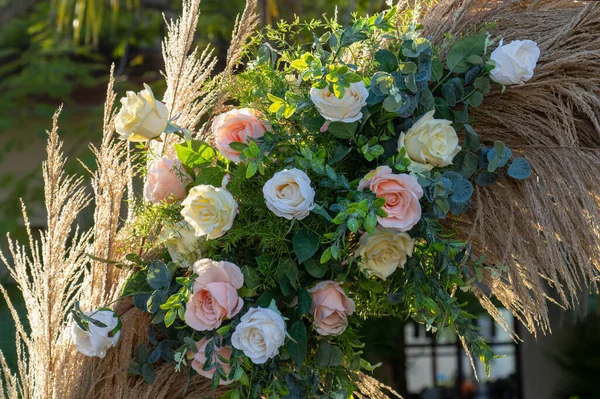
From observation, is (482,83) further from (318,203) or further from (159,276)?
(159,276)

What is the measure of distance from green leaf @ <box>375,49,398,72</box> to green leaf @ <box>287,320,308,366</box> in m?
0.47

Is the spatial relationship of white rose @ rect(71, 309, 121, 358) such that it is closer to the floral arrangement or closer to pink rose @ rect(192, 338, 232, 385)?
the floral arrangement

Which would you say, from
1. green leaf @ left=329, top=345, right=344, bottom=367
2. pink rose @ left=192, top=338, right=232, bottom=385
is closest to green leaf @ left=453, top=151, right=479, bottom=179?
green leaf @ left=329, top=345, right=344, bottom=367

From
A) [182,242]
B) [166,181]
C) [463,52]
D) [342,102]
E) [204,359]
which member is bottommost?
[204,359]

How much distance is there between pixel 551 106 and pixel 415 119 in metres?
0.29

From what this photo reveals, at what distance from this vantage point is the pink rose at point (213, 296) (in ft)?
4.06

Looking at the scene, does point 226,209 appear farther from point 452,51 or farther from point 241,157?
point 452,51

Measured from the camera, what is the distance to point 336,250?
118 cm

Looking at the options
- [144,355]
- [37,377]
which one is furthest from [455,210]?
[37,377]

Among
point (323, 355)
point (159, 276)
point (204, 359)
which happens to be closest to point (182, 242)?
point (159, 276)

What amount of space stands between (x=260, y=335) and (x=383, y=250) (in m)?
0.25

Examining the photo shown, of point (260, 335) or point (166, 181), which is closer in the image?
point (260, 335)

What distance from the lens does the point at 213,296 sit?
4.05ft

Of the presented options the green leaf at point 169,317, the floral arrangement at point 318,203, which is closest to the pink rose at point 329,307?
the floral arrangement at point 318,203
